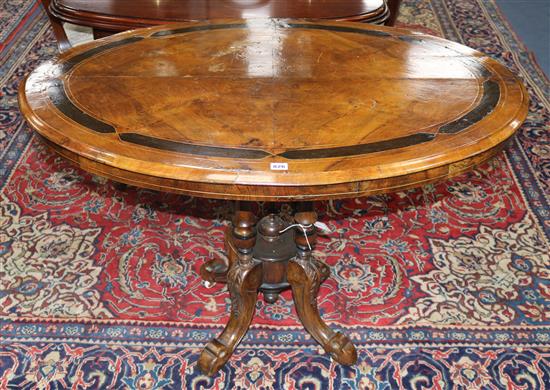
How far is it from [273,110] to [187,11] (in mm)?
1165

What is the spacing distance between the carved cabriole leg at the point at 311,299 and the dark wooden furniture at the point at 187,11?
1.09 m

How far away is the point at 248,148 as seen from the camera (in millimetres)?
1204

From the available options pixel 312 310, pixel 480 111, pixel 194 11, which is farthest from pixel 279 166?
pixel 194 11

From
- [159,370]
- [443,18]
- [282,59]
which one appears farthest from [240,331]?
[443,18]

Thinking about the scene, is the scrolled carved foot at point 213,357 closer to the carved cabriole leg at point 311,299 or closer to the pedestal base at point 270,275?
the pedestal base at point 270,275

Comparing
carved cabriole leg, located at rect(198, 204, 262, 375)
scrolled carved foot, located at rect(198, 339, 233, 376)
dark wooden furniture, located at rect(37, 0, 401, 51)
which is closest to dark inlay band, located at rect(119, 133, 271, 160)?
carved cabriole leg, located at rect(198, 204, 262, 375)

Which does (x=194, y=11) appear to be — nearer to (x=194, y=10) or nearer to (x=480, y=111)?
(x=194, y=10)

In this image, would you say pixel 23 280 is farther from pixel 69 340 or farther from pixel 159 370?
pixel 159 370

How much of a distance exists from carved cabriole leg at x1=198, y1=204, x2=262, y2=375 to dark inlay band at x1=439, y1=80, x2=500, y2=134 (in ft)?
1.72

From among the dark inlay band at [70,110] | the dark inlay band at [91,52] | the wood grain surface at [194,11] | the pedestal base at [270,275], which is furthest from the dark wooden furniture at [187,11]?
the pedestal base at [270,275]

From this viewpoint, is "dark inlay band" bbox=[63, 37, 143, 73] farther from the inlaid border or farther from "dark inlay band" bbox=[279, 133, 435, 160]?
"dark inlay band" bbox=[279, 133, 435, 160]

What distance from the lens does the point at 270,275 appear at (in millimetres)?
1722

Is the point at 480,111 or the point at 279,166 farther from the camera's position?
the point at 480,111

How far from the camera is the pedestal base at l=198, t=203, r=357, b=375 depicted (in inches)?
59.6
